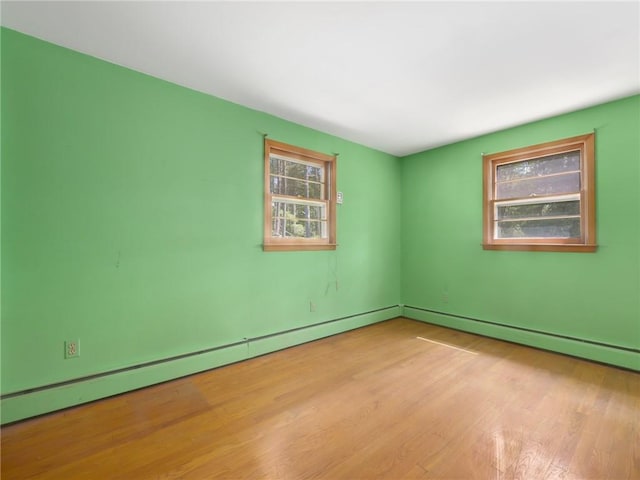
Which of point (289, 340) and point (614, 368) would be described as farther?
point (289, 340)

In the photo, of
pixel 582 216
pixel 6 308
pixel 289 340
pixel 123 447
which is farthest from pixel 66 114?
pixel 582 216

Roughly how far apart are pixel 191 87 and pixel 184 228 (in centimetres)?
130

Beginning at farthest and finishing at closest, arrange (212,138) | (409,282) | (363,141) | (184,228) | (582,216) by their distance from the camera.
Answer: (409,282) → (363,141) → (582,216) → (212,138) → (184,228)

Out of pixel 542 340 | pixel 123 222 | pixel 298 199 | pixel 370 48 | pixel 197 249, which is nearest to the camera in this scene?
pixel 370 48

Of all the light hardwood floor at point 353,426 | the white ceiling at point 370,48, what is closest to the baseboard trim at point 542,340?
the light hardwood floor at point 353,426

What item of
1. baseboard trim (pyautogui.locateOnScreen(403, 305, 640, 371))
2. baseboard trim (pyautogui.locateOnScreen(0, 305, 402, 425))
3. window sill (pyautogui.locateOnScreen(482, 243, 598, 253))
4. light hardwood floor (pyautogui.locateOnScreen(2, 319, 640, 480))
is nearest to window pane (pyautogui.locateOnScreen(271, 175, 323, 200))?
baseboard trim (pyautogui.locateOnScreen(0, 305, 402, 425))

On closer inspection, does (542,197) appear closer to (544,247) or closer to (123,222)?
(544,247)

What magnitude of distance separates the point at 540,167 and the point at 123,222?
4369 millimetres

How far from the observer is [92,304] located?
2.14 m

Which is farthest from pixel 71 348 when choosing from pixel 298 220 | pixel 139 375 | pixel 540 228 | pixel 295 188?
pixel 540 228

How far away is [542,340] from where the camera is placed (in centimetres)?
318

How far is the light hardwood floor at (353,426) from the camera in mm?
1500

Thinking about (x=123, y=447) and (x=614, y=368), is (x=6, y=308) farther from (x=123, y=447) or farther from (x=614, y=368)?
(x=614, y=368)

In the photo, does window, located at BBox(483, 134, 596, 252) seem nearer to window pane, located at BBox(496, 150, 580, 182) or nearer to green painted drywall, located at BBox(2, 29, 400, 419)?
window pane, located at BBox(496, 150, 580, 182)
